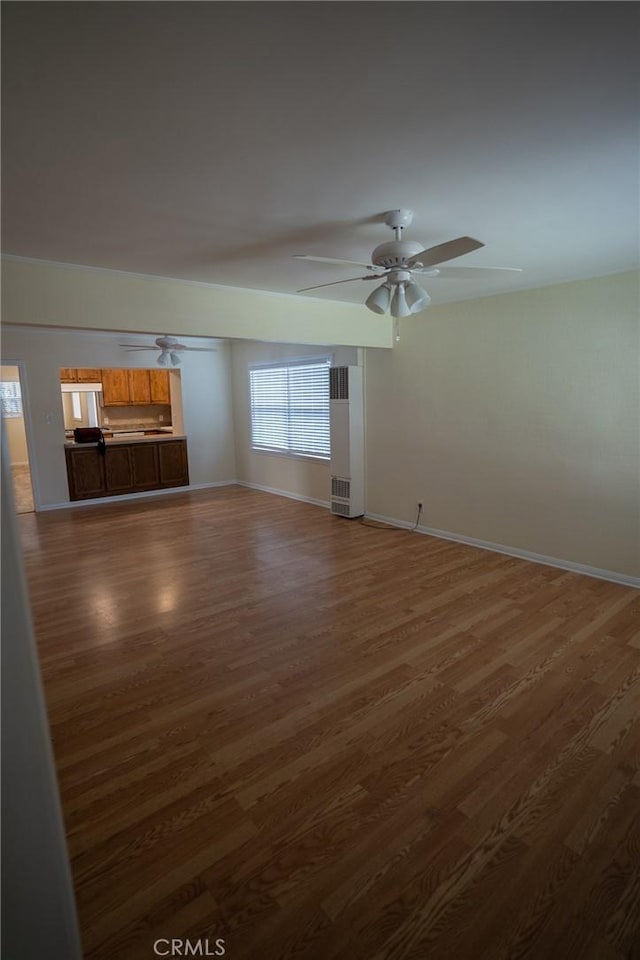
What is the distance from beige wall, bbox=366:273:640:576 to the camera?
375 centimetres

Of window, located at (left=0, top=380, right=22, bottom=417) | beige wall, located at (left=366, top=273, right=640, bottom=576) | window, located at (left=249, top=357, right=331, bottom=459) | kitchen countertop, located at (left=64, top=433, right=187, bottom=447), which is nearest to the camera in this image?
beige wall, located at (left=366, top=273, right=640, bottom=576)

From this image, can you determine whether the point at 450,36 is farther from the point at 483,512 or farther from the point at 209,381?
the point at 209,381

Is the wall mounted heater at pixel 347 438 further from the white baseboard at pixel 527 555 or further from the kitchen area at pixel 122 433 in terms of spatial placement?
the kitchen area at pixel 122 433

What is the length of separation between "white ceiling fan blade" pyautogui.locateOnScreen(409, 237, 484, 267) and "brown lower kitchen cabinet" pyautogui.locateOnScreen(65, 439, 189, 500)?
5.86m

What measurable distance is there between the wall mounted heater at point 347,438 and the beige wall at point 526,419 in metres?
0.29

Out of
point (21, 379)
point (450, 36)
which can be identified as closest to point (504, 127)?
point (450, 36)

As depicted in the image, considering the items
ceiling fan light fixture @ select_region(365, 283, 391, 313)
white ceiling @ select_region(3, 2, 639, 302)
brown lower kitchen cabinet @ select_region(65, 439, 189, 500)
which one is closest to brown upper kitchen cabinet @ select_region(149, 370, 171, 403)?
brown lower kitchen cabinet @ select_region(65, 439, 189, 500)

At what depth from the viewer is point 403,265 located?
2.59 metres

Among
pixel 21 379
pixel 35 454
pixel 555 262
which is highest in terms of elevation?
pixel 555 262

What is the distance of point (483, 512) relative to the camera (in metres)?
4.76

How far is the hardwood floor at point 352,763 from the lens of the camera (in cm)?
148

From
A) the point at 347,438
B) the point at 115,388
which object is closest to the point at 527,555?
the point at 347,438

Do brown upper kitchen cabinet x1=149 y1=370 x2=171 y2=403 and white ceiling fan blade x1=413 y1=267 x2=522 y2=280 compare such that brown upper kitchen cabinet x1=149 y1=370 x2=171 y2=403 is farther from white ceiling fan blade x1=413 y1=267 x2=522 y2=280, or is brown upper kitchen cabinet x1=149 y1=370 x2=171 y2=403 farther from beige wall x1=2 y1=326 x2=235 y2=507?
white ceiling fan blade x1=413 y1=267 x2=522 y2=280

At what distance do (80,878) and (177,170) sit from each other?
2.72 meters
